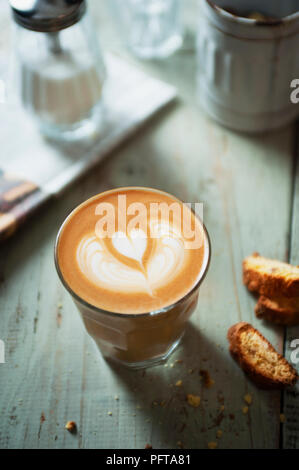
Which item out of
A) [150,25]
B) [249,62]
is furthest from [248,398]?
[150,25]

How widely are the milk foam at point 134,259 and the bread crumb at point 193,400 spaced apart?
226mm

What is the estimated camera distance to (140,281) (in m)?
0.86

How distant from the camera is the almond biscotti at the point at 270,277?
3.21 ft

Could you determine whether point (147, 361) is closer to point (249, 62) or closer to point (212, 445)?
point (212, 445)

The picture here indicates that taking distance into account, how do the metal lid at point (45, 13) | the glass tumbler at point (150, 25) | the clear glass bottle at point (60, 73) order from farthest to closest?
the glass tumbler at point (150, 25) < the clear glass bottle at point (60, 73) < the metal lid at point (45, 13)

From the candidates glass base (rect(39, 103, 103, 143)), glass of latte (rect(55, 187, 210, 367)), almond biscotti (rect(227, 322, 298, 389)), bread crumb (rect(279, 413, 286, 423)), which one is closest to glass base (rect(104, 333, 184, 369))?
glass of latte (rect(55, 187, 210, 367))

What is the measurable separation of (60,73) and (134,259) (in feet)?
1.76

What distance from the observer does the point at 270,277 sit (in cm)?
100

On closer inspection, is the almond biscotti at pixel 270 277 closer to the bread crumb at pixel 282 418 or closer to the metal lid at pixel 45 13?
the bread crumb at pixel 282 418

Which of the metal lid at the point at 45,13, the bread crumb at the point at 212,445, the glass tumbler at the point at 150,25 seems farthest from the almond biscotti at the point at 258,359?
the glass tumbler at the point at 150,25

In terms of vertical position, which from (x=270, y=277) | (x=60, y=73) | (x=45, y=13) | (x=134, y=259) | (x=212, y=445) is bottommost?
(x=212, y=445)

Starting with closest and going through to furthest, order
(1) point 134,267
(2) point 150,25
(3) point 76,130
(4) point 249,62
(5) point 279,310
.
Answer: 1. (1) point 134,267
2. (5) point 279,310
3. (4) point 249,62
4. (3) point 76,130
5. (2) point 150,25

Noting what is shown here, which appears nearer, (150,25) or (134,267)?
(134,267)

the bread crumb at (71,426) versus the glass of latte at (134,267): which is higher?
the glass of latte at (134,267)
